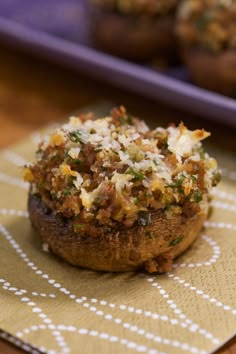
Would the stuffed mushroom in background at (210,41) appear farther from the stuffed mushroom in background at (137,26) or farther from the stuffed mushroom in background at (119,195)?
the stuffed mushroom in background at (119,195)

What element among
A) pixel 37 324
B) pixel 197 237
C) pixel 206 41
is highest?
pixel 206 41

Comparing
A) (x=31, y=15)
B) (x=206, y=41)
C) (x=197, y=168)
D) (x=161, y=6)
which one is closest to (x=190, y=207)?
(x=197, y=168)

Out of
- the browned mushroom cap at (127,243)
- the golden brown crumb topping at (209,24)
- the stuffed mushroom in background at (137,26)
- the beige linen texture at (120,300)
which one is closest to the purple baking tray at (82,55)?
the stuffed mushroom in background at (137,26)

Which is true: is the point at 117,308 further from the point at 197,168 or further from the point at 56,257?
the point at 197,168

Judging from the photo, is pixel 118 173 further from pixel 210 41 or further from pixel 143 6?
pixel 143 6

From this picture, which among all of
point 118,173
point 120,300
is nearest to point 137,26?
point 118,173

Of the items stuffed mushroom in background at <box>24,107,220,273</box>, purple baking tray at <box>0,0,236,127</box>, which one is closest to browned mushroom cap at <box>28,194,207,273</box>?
stuffed mushroom in background at <box>24,107,220,273</box>

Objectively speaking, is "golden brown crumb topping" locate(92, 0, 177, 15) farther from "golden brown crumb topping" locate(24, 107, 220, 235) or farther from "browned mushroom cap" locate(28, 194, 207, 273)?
"browned mushroom cap" locate(28, 194, 207, 273)
